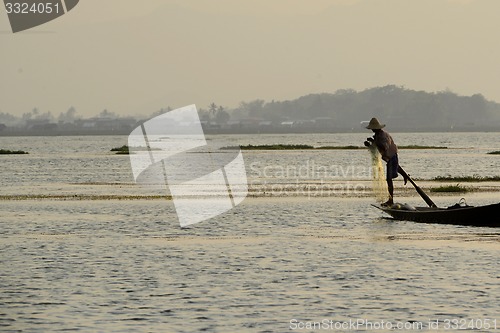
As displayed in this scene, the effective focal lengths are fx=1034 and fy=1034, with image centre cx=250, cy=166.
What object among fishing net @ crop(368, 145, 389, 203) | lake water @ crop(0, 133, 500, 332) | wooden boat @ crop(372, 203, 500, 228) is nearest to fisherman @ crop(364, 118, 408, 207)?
fishing net @ crop(368, 145, 389, 203)

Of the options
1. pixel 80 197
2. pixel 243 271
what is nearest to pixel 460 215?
pixel 243 271

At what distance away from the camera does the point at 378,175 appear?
32.0m

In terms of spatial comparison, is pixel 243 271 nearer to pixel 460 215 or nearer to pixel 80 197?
pixel 460 215

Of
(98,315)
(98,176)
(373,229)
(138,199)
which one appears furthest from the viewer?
(98,176)

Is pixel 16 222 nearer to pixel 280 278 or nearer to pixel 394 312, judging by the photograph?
pixel 280 278

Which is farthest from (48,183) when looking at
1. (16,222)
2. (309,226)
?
(309,226)

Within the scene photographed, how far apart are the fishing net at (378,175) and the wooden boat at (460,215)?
1722mm

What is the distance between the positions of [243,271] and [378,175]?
11.9 metres

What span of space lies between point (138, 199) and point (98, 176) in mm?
20877

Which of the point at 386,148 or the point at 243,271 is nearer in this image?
the point at 243,271

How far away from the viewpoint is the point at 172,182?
2231 inches

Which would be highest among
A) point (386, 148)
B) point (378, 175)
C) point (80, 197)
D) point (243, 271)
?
point (386, 148)

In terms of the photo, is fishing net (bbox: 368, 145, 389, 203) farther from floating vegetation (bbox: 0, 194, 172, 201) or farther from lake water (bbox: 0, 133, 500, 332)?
floating vegetation (bbox: 0, 194, 172, 201)

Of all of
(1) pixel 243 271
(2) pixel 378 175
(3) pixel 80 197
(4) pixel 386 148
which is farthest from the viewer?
(3) pixel 80 197
